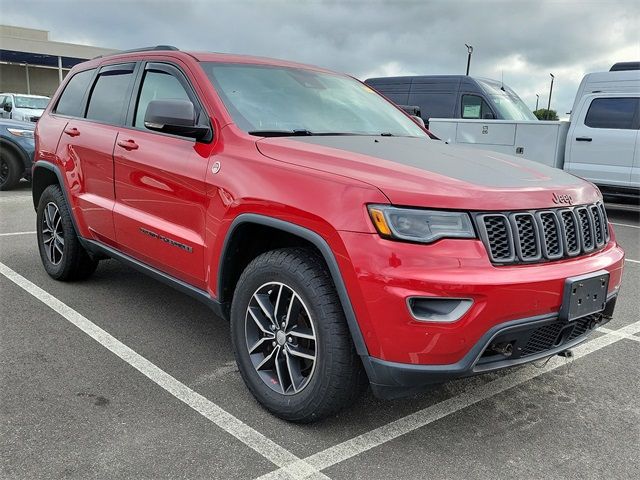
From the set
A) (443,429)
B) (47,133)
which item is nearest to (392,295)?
(443,429)

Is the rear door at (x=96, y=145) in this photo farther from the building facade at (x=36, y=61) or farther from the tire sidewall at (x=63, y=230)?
the building facade at (x=36, y=61)

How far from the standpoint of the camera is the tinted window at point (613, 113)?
30.8 ft

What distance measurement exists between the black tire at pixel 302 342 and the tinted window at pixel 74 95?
256 cm

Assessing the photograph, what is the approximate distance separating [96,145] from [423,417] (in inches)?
111

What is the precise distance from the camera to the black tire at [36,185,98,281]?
4.53 m

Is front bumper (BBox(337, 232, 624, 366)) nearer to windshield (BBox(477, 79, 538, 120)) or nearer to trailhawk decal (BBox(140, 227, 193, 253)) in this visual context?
trailhawk decal (BBox(140, 227, 193, 253))

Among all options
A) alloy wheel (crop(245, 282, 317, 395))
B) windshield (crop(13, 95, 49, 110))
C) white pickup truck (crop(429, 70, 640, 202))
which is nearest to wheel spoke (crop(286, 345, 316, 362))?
alloy wheel (crop(245, 282, 317, 395))

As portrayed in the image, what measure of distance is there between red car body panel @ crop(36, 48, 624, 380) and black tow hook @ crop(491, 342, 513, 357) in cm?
14

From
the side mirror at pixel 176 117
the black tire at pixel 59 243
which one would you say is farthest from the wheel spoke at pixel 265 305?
the black tire at pixel 59 243

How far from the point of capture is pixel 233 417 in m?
2.80

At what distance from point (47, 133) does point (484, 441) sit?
13.3 ft

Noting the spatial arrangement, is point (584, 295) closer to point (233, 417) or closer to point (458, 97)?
point (233, 417)

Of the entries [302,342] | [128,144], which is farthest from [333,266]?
[128,144]

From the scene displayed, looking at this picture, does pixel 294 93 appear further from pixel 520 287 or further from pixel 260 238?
pixel 520 287
